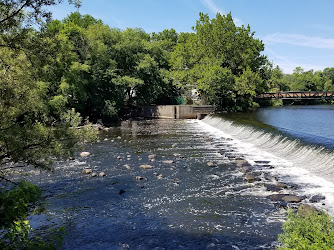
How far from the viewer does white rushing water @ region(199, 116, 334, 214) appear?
1167 centimetres

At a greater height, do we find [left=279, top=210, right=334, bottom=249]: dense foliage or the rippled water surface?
[left=279, top=210, right=334, bottom=249]: dense foliage

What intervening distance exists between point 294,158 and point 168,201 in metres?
8.68

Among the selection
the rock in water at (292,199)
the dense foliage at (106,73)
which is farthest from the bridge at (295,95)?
the rock in water at (292,199)

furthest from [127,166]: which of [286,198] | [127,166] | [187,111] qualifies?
[187,111]

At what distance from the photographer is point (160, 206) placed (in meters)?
10.5

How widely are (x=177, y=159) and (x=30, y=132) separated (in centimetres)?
1102

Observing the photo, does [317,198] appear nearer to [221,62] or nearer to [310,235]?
[310,235]

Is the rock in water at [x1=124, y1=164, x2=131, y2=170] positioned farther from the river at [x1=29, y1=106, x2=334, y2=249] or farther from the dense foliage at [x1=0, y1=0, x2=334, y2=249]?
the dense foliage at [x1=0, y1=0, x2=334, y2=249]

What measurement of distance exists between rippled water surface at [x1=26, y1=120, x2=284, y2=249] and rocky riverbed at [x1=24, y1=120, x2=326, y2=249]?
3cm

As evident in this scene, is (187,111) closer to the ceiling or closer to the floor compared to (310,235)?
closer to the ceiling

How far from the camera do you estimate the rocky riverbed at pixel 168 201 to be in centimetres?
831

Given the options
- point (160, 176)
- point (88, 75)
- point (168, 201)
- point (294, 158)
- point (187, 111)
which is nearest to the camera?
point (168, 201)

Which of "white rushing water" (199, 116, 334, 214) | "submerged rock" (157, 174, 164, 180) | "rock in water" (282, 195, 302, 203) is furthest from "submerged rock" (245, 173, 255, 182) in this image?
"submerged rock" (157, 174, 164, 180)

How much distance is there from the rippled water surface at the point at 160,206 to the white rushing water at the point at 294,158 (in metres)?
1.46
